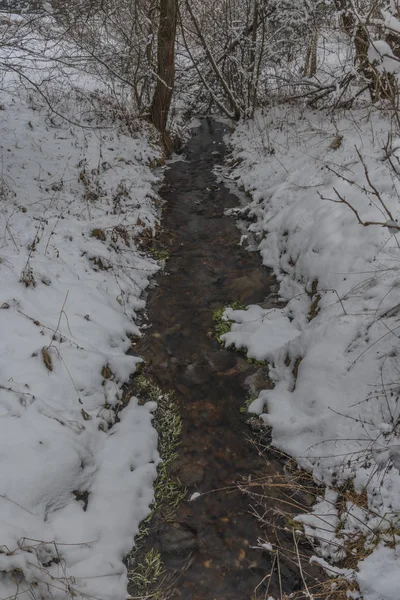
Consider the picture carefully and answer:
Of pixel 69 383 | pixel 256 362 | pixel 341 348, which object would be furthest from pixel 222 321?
pixel 69 383

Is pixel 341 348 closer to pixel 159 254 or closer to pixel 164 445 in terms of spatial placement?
pixel 164 445

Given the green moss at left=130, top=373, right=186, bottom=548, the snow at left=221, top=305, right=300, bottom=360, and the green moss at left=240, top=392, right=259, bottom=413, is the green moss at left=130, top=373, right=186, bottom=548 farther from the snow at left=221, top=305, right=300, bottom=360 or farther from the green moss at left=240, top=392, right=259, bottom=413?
the snow at left=221, top=305, right=300, bottom=360

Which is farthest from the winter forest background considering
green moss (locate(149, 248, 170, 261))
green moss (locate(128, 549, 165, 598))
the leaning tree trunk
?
the leaning tree trunk

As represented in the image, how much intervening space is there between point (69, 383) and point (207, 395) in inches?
52.1

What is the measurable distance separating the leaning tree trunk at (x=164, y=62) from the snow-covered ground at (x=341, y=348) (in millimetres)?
5196

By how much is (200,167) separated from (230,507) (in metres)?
8.57

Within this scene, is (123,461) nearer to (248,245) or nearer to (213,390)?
(213,390)

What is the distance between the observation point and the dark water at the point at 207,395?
2564 mm

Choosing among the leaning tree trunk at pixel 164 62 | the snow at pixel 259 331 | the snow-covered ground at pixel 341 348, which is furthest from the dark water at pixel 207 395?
the leaning tree trunk at pixel 164 62

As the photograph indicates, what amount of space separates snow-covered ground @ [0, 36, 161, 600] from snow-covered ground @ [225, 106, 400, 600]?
1.31m

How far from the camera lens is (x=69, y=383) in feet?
11.1

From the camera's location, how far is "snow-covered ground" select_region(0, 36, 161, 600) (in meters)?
2.42

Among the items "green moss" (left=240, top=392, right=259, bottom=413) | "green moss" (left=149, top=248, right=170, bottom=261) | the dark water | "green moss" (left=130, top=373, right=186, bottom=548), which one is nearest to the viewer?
the dark water

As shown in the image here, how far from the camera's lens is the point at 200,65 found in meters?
13.3
